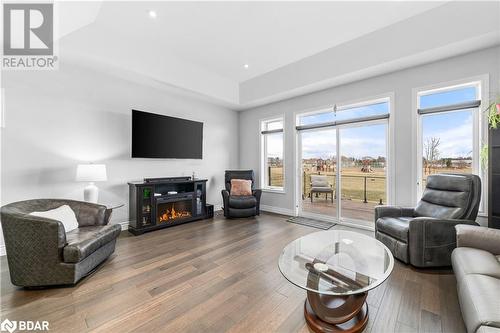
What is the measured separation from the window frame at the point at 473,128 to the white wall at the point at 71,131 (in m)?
4.48

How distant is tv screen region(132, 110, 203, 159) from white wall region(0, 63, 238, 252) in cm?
18

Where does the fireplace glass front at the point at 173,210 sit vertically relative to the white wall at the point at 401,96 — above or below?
below

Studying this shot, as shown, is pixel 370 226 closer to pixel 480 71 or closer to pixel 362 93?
pixel 362 93

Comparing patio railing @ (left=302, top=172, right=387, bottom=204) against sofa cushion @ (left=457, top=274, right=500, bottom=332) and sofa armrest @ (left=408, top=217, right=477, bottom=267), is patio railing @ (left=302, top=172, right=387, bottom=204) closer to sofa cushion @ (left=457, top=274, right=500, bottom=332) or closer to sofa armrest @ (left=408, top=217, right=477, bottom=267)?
sofa armrest @ (left=408, top=217, right=477, bottom=267)

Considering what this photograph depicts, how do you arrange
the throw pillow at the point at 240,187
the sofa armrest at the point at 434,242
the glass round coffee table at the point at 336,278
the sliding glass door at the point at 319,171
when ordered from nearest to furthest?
the glass round coffee table at the point at 336,278 < the sofa armrest at the point at 434,242 < the sliding glass door at the point at 319,171 < the throw pillow at the point at 240,187

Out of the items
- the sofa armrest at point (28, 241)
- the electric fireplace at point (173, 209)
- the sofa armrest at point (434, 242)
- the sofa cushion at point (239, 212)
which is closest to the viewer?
the sofa armrest at point (28, 241)

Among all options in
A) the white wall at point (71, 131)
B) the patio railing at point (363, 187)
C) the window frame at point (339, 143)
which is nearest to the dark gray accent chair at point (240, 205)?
the window frame at point (339, 143)

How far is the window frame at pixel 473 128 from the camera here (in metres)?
2.91

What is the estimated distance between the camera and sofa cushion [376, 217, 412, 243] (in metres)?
2.59

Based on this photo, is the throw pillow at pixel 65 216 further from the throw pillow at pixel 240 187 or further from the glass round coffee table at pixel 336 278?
the throw pillow at pixel 240 187

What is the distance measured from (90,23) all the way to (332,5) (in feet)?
11.0

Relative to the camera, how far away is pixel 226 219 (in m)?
4.73

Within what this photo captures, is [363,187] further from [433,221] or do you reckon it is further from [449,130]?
[433,221]

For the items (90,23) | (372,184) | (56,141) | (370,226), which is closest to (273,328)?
(370,226)
